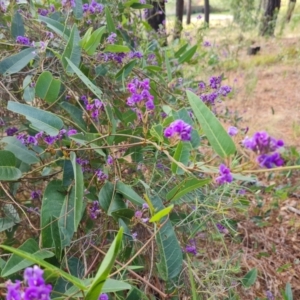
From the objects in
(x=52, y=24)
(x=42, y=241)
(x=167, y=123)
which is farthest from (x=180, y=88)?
(x=42, y=241)

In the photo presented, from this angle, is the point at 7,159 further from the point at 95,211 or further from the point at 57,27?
the point at 57,27

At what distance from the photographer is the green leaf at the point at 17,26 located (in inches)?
40.3

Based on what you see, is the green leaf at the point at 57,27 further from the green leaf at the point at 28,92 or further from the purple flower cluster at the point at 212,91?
the purple flower cluster at the point at 212,91

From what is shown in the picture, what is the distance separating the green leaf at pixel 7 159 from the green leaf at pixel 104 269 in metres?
0.37

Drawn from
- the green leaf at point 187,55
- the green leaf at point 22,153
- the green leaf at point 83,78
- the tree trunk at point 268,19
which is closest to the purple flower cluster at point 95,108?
the green leaf at point 83,78

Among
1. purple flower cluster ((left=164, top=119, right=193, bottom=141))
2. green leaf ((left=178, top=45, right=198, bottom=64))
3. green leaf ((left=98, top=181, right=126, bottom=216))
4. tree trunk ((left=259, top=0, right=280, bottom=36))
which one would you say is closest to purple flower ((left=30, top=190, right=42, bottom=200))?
green leaf ((left=98, top=181, right=126, bottom=216))

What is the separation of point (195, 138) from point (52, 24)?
48 cm

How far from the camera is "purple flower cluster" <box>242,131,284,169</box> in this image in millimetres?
489

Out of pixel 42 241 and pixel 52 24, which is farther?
pixel 52 24

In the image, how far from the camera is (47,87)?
84 centimetres

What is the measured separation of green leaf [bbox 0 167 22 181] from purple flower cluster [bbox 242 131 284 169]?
17.4 inches

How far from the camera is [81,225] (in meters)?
0.91

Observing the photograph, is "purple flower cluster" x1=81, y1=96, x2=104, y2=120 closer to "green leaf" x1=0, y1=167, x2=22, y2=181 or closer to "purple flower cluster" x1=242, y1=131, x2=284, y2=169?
"green leaf" x1=0, y1=167, x2=22, y2=181

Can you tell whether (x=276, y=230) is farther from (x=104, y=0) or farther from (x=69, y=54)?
(x=69, y=54)
